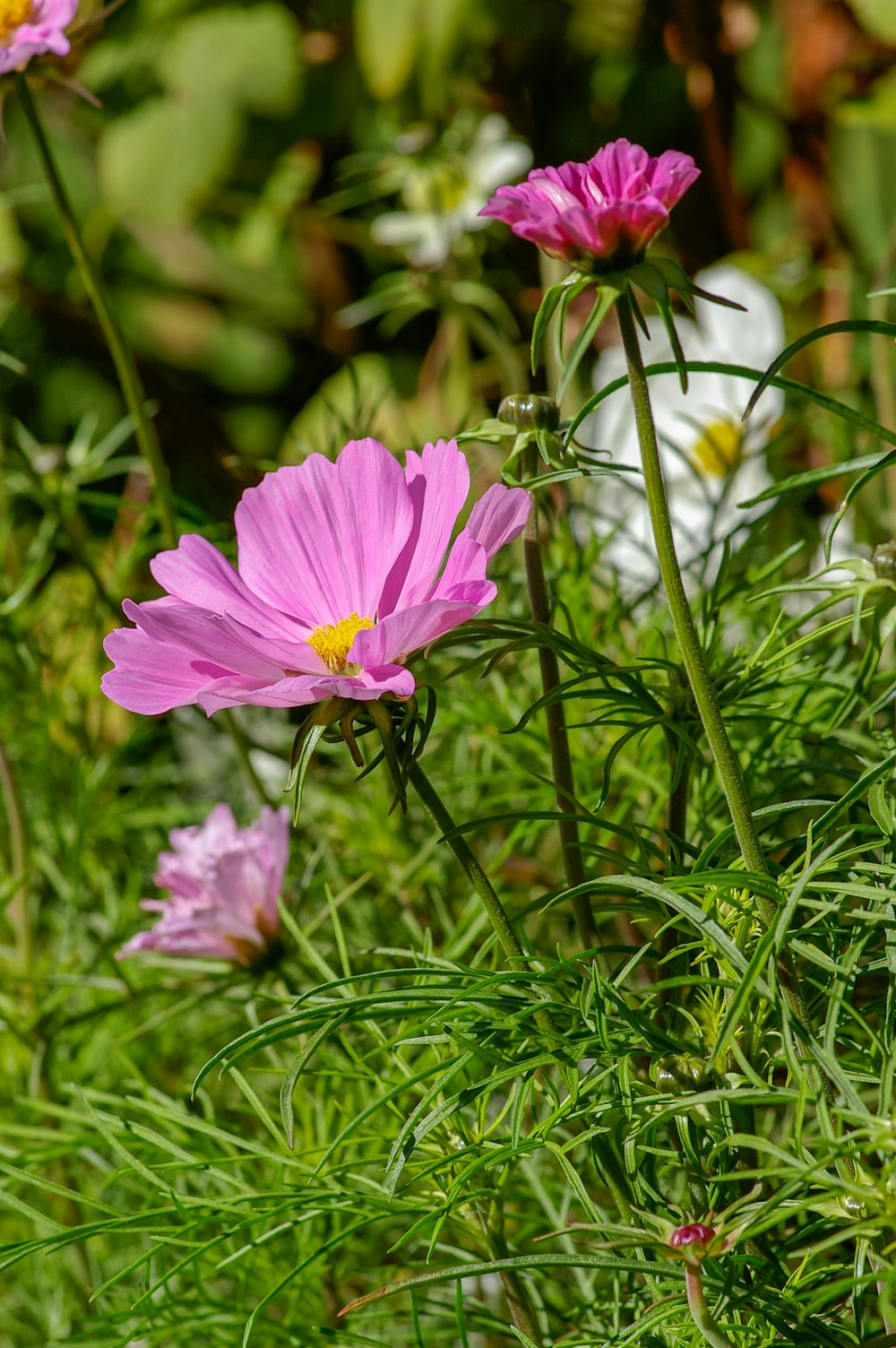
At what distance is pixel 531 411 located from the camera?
0.25 m

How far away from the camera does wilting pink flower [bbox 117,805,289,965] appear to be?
38cm

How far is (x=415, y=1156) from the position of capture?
1.09 ft

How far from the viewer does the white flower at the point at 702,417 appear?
23.6 inches

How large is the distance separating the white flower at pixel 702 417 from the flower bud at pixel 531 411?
30 cm

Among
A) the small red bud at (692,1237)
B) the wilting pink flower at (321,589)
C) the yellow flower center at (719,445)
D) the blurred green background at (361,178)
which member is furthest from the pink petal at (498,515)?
the blurred green background at (361,178)

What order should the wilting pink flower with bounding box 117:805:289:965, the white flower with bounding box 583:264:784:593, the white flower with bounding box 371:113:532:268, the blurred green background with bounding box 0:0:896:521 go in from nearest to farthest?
the wilting pink flower with bounding box 117:805:289:965
the white flower with bounding box 583:264:784:593
the white flower with bounding box 371:113:532:268
the blurred green background with bounding box 0:0:896:521

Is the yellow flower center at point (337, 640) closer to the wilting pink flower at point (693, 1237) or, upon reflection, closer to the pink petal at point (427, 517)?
the pink petal at point (427, 517)

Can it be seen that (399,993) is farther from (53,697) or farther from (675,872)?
(53,697)

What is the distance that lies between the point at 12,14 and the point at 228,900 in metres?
0.29

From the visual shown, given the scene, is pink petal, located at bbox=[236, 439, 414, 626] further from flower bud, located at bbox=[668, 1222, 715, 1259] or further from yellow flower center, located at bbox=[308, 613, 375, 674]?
flower bud, located at bbox=[668, 1222, 715, 1259]

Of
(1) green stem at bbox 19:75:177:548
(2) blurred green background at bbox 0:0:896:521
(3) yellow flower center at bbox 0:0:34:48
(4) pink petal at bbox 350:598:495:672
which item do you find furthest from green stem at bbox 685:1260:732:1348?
(2) blurred green background at bbox 0:0:896:521

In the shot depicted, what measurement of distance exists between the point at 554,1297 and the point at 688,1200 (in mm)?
102

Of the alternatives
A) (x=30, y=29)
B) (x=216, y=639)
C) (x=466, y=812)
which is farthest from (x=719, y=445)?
(x=216, y=639)

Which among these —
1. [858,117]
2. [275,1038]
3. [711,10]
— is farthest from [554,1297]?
[711,10]
